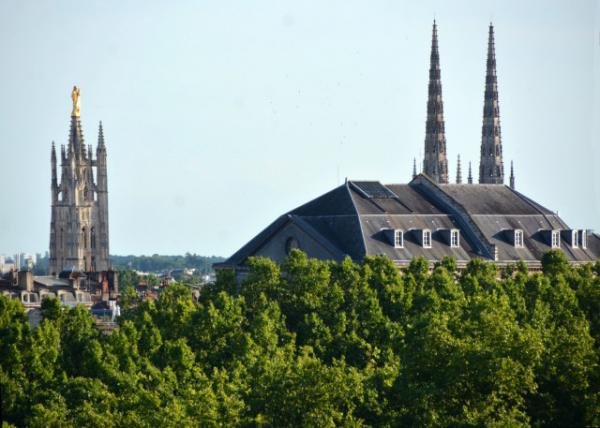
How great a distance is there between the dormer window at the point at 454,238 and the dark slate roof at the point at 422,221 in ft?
1.39

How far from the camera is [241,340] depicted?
117 meters

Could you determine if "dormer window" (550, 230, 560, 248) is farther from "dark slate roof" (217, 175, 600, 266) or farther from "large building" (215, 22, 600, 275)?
"dark slate roof" (217, 175, 600, 266)

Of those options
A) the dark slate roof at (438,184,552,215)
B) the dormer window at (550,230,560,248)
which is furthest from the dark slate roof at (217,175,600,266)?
the dormer window at (550,230,560,248)

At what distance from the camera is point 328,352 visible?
120 m

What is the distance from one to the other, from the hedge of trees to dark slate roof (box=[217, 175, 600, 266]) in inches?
213

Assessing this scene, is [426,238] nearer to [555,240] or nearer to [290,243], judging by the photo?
[290,243]

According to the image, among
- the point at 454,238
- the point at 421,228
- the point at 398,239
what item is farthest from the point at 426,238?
the point at 398,239

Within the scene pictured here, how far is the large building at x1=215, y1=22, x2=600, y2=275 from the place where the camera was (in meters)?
147

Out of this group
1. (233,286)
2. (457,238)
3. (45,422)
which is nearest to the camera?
(45,422)

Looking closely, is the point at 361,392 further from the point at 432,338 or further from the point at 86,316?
the point at 86,316

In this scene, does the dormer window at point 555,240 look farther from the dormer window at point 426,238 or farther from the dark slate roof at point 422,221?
the dormer window at point 426,238

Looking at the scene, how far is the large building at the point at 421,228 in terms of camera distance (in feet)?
482

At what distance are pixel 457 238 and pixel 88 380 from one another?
50.0 meters

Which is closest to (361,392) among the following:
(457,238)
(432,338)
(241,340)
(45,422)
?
(432,338)
